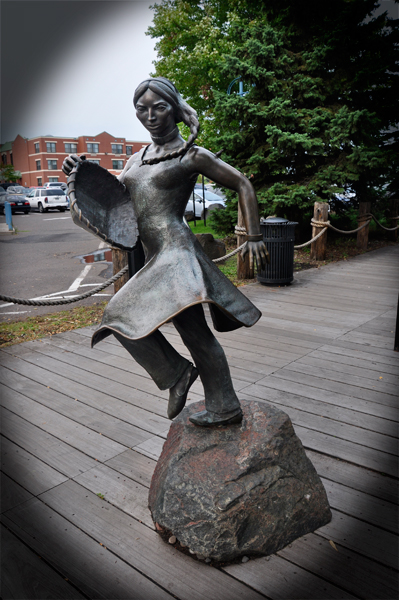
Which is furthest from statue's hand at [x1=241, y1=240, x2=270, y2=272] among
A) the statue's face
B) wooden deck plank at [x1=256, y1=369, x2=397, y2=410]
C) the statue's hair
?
wooden deck plank at [x1=256, y1=369, x2=397, y2=410]

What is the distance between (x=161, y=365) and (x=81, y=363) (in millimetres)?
2272

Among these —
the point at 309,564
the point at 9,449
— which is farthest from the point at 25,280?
the point at 309,564

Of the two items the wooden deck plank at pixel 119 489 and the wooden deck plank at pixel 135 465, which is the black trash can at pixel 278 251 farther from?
the wooden deck plank at pixel 119 489

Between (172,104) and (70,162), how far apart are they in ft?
1.55

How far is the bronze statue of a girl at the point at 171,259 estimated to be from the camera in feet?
6.22

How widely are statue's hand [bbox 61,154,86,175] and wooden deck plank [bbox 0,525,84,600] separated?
62.5 inches

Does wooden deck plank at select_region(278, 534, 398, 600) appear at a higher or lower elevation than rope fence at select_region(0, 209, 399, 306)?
lower

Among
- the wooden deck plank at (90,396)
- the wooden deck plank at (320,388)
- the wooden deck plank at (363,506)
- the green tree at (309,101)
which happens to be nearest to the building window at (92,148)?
the wooden deck plank at (90,396)

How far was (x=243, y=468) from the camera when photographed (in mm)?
2090

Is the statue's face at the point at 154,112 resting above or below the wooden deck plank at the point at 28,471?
above

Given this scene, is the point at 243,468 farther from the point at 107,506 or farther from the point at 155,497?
the point at 107,506

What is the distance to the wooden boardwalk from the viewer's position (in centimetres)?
186

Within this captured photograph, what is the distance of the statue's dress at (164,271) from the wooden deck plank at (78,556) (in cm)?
88

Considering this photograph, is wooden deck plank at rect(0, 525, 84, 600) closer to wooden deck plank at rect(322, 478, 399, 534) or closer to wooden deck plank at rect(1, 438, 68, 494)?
wooden deck plank at rect(1, 438, 68, 494)
